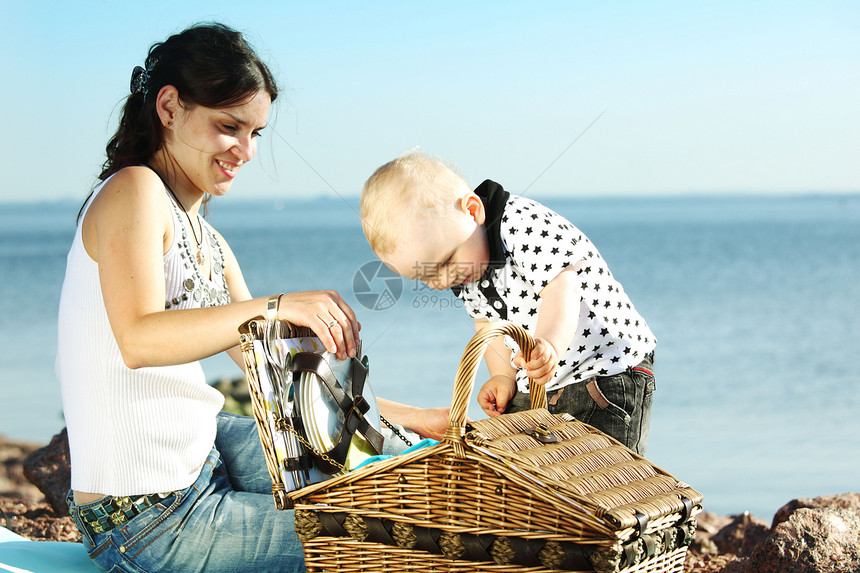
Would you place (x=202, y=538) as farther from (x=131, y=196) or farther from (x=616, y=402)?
(x=616, y=402)

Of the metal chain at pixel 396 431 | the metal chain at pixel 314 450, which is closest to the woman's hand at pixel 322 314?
the metal chain at pixel 314 450

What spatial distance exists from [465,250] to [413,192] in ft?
0.86

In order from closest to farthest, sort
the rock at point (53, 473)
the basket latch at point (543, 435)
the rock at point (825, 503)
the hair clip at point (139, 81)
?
the basket latch at point (543, 435), the hair clip at point (139, 81), the rock at point (825, 503), the rock at point (53, 473)

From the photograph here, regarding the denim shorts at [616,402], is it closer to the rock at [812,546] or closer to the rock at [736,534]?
the rock at [812,546]

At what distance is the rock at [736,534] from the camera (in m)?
3.59

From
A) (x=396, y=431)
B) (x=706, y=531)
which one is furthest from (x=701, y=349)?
(x=396, y=431)

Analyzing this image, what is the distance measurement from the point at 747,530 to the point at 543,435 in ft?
7.02

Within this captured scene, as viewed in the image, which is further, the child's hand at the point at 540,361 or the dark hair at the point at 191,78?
the dark hair at the point at 191,78

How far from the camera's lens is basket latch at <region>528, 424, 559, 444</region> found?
1938 millimetres

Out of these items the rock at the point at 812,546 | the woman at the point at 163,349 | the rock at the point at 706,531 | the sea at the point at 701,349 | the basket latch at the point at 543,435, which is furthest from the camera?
the sea at the point at 701,349

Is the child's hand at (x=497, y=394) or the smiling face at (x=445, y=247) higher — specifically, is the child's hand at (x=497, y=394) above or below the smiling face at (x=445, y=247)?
below

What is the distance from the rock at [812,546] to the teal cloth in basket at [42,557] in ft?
7.06

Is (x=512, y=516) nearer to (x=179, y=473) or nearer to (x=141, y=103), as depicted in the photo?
(x=179, y=473)

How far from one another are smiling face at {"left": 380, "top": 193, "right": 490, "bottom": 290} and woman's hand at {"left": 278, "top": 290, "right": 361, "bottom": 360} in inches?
21.5
